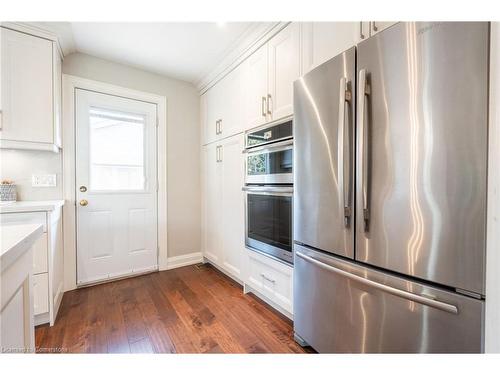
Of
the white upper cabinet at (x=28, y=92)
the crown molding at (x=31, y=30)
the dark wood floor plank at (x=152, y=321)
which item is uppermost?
the crown molding at (x=31, y=30)

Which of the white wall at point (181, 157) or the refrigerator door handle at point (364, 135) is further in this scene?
the white wall at point (181, 157)

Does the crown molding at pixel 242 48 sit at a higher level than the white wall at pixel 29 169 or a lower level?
higher

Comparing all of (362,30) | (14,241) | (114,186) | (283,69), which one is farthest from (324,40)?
(114,186)

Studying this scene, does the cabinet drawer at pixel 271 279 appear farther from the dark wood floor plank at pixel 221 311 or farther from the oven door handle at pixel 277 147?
the oven door handle at pixel 277 147

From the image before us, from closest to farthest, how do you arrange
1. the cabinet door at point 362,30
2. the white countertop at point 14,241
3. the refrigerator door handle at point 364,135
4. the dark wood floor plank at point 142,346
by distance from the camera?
the white countertop at point 14,241, the refrigerator door handle at point 364,135, the cabinet door at point 362,30, the dark wood floor plank at point 142,346

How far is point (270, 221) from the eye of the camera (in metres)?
1.74

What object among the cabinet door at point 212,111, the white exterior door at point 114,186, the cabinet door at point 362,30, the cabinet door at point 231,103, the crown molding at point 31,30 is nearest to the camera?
the cabinet door at point 362,30

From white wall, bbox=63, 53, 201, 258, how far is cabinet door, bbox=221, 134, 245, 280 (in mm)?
679

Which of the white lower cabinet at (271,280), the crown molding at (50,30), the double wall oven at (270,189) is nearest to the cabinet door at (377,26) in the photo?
the double wall oven at (270,189)

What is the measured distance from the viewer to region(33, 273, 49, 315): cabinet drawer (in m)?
1.59

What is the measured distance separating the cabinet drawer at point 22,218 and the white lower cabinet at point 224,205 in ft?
4.81

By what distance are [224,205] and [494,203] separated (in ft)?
6.66

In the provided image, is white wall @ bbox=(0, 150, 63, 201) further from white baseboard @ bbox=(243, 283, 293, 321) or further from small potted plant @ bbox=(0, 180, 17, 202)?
white baseboard @ bbox=(243, 283, 293, 321)

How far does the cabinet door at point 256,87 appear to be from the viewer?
5.93 feet
